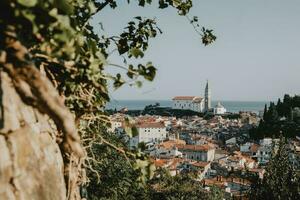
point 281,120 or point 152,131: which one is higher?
point 281,120

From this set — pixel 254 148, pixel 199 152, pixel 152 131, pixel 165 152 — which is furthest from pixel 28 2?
pixel 152 131

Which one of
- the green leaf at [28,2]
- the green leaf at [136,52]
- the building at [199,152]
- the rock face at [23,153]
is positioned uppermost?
the green leaf at [28,2]

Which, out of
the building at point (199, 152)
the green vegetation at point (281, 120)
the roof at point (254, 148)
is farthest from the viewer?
the green vegetation at point (281, 120)

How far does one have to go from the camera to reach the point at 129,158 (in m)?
4.61

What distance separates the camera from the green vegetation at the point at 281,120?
113 metres

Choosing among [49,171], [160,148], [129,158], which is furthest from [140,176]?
[160,148]

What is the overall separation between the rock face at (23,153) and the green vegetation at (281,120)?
361ft

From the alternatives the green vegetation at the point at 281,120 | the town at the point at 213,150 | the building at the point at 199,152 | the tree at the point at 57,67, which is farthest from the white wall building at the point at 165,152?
→ the tree at the point at 57,67

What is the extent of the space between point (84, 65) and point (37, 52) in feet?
1.45

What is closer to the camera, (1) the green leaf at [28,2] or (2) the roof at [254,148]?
(1) the green leaf at [28,2]

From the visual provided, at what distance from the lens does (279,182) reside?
36406 mm

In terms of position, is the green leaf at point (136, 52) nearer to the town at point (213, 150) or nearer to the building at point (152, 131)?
the town at point (213, 150)

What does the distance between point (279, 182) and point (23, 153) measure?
36.1 m

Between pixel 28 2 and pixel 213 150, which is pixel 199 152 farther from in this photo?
pixel 28 2
